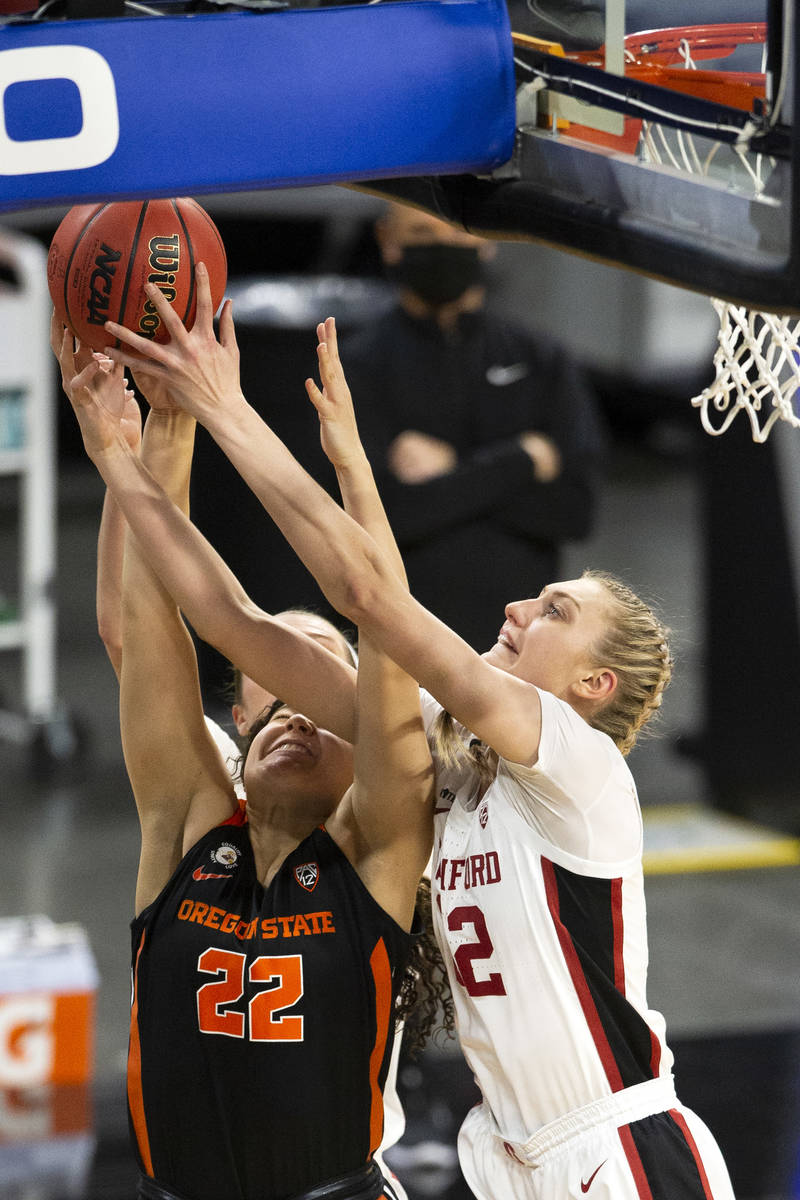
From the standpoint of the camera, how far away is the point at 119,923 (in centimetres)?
614

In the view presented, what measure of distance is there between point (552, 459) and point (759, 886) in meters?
2.57

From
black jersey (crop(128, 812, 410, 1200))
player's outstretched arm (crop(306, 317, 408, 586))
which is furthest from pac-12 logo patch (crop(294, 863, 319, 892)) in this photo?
player's outstretched arm (crop(306, 317, 408, 586))

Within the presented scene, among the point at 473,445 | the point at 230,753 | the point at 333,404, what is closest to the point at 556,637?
the point at 333,404

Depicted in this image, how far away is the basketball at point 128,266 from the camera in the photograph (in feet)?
8.02

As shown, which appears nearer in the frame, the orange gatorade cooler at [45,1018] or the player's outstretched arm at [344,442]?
the player's outstretched arm at [344,442]

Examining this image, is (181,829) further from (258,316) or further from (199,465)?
(258,316)

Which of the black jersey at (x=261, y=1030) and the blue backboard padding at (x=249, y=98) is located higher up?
the blue backboard padding at (x=249, y=98)

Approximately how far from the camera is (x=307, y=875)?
2.54 meters

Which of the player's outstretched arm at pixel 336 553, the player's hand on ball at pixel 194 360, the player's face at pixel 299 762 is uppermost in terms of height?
the player's hand on ball at pixel 194 360

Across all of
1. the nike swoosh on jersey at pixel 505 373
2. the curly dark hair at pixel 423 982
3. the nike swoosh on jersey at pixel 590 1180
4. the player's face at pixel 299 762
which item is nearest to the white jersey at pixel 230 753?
the player's face at pixel 299 762

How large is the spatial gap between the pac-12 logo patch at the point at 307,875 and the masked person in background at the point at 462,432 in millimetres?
2328

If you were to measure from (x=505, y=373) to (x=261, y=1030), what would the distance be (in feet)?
9.53

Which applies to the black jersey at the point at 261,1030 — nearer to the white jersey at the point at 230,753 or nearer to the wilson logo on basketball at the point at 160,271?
the white jersey at the point at 230,753

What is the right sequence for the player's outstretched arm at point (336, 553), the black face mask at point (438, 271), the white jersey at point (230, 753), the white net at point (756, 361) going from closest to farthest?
1. the player's outstretched arm at point (336, 553)
2. the white net at point (756, 361)
3. the white jersey at point (230, 753)
4. the black face mask at point (438, 271)
